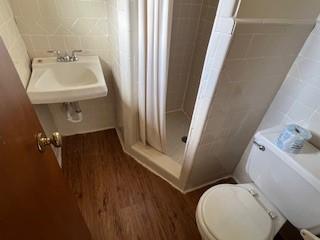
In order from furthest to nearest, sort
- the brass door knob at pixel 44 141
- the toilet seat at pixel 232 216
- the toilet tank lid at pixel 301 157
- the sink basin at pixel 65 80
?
the sink basin at pixel 65 80 → the toilet seat at pixel 232 216 → the toilet tank lid at pixel 301 157 → the brass door knob at pixel 44 141

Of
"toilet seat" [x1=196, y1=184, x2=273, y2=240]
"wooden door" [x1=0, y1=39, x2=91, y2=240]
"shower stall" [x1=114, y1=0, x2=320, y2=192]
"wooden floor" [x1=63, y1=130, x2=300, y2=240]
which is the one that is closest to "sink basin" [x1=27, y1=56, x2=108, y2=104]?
"shower stall" [x1=114, y1=0, x2=320, y2=192]

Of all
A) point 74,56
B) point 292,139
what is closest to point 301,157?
point 292,139

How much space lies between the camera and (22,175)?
519mm

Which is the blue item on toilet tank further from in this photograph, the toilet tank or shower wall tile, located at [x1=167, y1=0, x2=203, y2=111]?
shower wall tile, located at [x1=167, y1=0, x2=203, y2=111]

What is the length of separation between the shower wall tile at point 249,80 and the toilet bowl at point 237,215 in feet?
1.01

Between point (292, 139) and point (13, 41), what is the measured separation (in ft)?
5.36

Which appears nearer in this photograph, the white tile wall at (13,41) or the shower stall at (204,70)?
the shower stall at (204,70)

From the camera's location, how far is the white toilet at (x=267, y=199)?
Answer: 855 mm

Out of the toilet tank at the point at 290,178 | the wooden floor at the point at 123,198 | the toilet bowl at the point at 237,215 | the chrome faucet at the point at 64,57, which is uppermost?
the chrome faucet at the point at 64,57

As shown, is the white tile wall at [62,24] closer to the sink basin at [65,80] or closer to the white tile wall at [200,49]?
the sink basin at [65,80]

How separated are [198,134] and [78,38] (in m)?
1.15

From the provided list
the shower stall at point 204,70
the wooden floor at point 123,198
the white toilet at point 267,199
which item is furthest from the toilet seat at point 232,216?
the wooden floor at point 123,198

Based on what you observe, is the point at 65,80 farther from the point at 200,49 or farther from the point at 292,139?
the point at 292,139

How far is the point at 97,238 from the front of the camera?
1.25 metres
